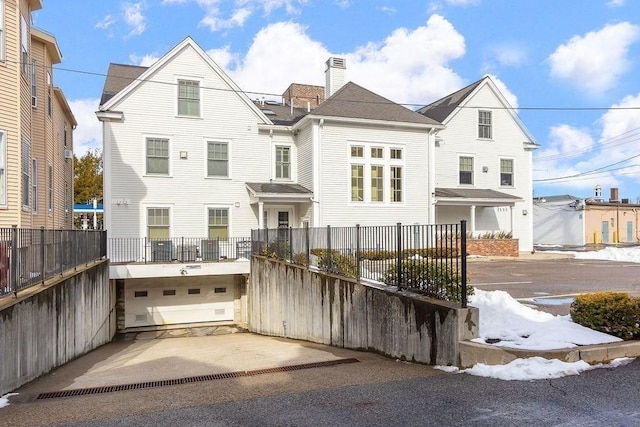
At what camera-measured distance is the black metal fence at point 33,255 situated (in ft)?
22.9

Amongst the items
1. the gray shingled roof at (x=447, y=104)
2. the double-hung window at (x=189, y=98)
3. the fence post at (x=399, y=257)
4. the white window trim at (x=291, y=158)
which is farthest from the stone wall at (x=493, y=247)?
the fence post at (x=399, y=257)

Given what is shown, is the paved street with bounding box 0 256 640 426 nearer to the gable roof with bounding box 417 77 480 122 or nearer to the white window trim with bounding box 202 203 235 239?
the white window trim with bounding box 202 203 235 239

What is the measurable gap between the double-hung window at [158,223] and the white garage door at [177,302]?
2220 millimetres

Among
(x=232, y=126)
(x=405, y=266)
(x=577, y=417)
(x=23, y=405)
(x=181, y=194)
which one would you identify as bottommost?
(x=23, y=405)

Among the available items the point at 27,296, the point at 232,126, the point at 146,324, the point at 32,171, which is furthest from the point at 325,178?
the point at 27,296

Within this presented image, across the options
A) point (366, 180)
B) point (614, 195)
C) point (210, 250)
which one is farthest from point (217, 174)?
point (614, 195)

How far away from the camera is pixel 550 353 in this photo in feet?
17.5

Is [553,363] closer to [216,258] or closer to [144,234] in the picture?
[216,258]

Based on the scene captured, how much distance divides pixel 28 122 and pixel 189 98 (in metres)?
8.32

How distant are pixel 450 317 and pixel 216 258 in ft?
45.8

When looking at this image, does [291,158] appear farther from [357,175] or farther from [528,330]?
[528,330]

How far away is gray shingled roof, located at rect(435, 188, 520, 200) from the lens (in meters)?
23.6

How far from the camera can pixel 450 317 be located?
19.2ft

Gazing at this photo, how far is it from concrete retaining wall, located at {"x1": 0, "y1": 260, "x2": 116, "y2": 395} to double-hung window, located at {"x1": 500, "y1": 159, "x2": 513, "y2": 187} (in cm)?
2211
